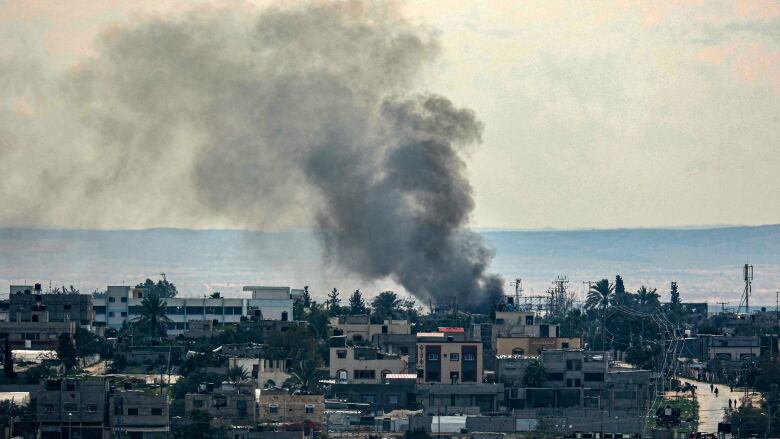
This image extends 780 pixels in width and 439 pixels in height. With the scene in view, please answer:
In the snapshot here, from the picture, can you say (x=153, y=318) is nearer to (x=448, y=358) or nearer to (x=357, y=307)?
(x=357, y=307)

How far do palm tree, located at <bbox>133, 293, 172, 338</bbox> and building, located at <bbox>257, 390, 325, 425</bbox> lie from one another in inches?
1572

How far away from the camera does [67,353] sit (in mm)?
123562

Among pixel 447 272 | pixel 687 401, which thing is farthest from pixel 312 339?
pixel 447 272

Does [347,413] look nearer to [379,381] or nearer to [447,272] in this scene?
[379,381]

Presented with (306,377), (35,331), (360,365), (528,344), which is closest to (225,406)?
(306,377)

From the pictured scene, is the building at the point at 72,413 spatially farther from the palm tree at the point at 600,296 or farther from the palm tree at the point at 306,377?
the palm tree at the point at 600,296

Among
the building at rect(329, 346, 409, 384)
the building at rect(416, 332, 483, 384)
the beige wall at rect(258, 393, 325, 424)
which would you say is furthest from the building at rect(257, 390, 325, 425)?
the building at rect(416, 332, 483, 384)

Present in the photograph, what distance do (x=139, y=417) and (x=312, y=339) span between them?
1324 inches

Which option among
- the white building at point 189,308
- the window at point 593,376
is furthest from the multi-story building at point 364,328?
the window at point 593,376

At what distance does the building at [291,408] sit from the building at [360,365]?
1360 cm

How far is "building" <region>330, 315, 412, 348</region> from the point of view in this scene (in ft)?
437

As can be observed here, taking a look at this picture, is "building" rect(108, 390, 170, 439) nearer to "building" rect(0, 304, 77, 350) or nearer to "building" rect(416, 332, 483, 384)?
"building" rect(416, 332, 483, 384)

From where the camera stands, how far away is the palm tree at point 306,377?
110625 millimetres

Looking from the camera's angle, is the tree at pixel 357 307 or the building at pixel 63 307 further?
the tree at pixel 357 307
